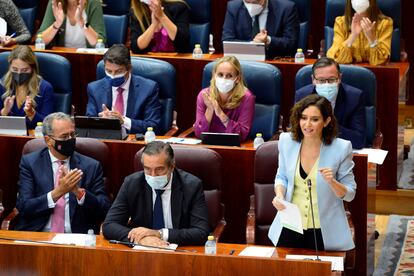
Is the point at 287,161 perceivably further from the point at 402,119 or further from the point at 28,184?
the point at 402,119

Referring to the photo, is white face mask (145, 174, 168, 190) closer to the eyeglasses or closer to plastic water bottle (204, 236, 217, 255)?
plastic water bottle (204, 236, 217, 255)

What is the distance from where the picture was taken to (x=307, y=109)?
4.57 metres

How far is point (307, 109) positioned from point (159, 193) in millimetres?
692

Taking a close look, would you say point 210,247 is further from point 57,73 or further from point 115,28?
point 115,28

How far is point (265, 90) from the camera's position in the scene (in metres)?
5.91

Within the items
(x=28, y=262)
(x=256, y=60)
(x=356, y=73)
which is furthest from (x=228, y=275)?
(x=256, y=60)

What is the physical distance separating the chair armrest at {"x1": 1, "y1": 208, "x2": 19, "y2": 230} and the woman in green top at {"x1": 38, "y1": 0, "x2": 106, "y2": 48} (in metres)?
1.98

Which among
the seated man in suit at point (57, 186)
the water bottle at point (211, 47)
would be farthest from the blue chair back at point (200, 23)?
the seated man in suit at point (57, 186)

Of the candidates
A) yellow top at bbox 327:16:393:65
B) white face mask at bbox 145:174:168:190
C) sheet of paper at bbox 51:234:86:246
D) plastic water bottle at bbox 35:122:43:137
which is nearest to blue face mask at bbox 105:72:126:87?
plastic water bottle at bbox 35:122:43:137

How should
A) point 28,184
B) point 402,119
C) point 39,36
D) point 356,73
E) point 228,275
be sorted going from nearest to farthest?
point 228,275 < point 28,184 < point 356,73 < point 39,36 < point 402,119

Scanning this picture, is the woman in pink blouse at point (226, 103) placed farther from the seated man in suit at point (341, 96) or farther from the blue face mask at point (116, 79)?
the blue face mask at point (116, 79)

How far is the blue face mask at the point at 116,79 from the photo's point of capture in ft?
19.4

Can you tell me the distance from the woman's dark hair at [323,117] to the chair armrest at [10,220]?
128 cm

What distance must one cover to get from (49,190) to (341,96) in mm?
1497
